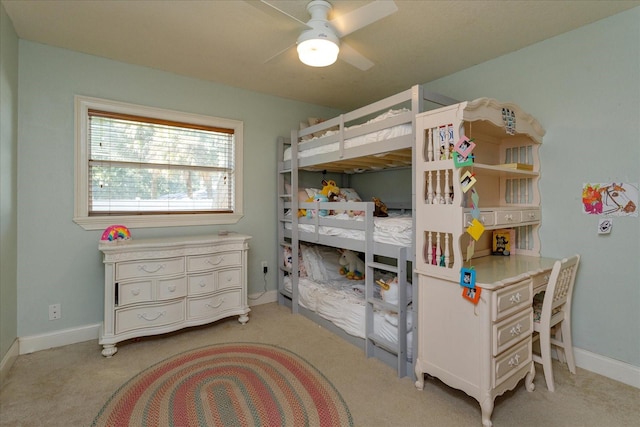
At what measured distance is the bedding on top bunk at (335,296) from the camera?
2.31 metres

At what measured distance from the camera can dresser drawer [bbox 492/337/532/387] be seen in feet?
5.49

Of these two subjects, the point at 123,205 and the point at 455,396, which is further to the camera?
the point at 123,205

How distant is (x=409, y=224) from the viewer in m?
2.15

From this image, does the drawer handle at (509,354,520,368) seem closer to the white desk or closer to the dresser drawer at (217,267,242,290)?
the white desk

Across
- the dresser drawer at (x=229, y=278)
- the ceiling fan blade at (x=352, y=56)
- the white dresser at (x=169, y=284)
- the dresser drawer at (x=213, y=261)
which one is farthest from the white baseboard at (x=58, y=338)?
the ceiling fan blade at (x=352, y=56)

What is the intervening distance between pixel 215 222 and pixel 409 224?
6.94 feet

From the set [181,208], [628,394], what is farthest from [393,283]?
[181,208]

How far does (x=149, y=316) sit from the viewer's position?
255 centimetres

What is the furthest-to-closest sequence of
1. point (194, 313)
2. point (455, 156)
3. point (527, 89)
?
point (194, 313) < point (527, 89) < point (455, 156)

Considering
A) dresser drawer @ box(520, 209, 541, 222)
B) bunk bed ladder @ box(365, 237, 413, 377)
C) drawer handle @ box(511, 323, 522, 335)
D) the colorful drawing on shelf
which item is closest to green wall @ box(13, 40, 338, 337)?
bunk bed ladder @ box(365, 237, 413, 377)

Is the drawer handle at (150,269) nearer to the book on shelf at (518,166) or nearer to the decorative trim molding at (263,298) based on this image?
the decorative trim molding at (263,298)

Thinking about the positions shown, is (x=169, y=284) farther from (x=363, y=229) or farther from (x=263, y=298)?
(x=363, y=229)

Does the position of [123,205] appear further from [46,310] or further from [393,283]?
[393,283]

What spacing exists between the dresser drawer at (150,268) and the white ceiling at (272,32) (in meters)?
1.79
